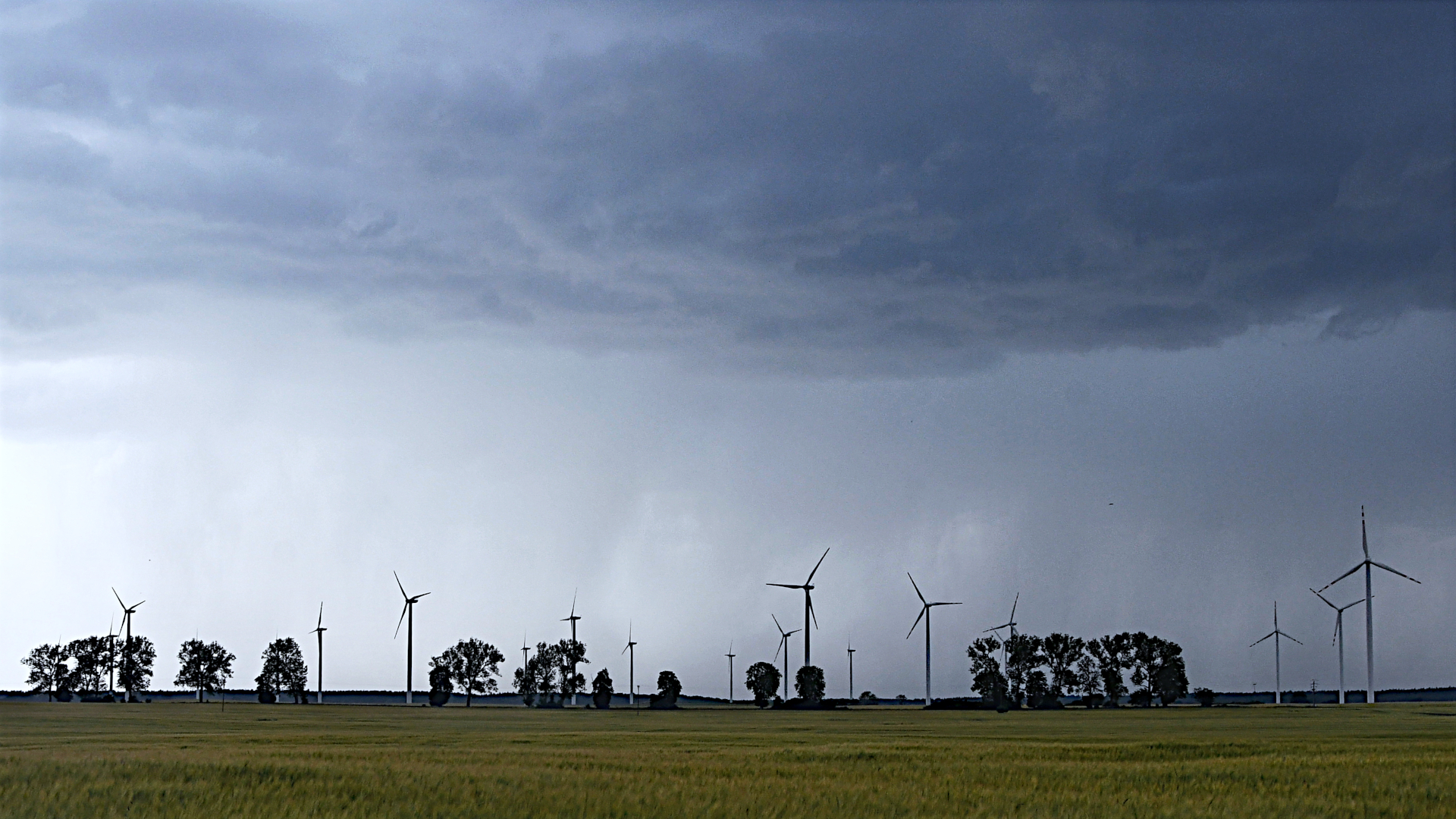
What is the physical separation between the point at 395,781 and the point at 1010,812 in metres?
16.3

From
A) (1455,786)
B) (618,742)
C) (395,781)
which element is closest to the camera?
(395,781)

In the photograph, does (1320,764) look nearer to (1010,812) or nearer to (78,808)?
(1010,812)

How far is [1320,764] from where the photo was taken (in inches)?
1916

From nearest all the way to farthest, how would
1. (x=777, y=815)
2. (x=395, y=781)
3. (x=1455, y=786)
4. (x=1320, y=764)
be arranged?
1. (x=777, y=815)
2. (x=395, y=781)
3. (x=1455, y=786)
4. (x=1320, y=764)

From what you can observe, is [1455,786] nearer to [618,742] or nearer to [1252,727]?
[618,742]

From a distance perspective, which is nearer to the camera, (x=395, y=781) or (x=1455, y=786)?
(x=395, y=781)

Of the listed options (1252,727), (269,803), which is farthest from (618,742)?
(1252,727)

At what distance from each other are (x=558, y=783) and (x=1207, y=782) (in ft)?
63.5

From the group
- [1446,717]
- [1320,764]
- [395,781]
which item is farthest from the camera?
[1446,717]

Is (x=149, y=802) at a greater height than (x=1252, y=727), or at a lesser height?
greater

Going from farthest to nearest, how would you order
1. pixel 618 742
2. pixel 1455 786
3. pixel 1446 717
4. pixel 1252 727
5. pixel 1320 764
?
pixel 1446 717, pixel 1252 727, pixel 618 742, pixel 1320 764, pixel 1455 786

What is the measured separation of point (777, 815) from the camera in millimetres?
30906

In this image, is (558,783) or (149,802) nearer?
(149,802)

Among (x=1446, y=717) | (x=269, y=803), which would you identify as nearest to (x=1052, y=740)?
(x=269, y=803)
